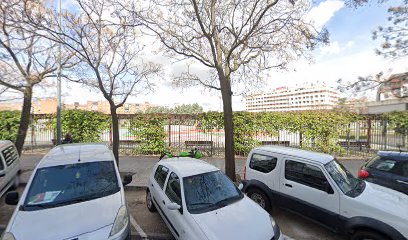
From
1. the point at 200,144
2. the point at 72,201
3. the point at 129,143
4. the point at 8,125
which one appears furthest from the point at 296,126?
the point at 8,125

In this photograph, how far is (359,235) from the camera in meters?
3.56

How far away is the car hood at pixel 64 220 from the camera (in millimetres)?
2859

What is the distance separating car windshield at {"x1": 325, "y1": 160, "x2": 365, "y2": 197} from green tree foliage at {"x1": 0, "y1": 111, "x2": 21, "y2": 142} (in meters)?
16.9

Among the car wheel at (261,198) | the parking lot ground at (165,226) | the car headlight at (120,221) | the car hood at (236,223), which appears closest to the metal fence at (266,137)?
the car wheel at (261,198)

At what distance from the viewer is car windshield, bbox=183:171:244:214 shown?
362cm

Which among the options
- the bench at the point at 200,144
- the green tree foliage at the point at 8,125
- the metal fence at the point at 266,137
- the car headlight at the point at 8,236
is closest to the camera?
the car headlight at the point at 8,236

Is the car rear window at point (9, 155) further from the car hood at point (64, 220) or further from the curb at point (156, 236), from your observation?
the curb at point (156, 236)

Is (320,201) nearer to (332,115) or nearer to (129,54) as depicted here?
(129,54)

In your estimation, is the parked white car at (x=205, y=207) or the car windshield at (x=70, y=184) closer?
the parked white car at (x=205, y=207)

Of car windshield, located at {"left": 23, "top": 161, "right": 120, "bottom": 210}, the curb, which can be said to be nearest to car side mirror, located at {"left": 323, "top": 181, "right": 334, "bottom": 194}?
the curb

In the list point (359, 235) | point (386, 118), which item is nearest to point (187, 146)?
point (359, 235)

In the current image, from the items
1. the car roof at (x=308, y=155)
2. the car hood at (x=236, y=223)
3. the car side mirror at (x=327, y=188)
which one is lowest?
the car hood at (x=236, y=223)

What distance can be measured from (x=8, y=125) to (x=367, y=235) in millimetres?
17960

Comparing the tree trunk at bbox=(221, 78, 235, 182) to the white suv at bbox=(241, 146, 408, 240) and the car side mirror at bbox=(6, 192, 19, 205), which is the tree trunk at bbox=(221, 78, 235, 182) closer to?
the white suv at bbox=(241, 146, 408, 240)
